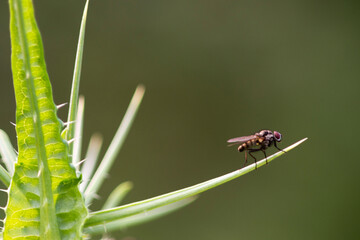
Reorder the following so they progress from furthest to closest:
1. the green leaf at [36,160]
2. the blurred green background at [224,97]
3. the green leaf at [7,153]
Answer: the blurred green background at [224,97], the green leaf at [7,153], the green leaf at [36,160]

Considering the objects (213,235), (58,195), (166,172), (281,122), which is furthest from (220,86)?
(58,195)

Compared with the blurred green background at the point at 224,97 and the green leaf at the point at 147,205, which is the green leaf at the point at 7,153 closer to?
the green leaf at the point at 147,205

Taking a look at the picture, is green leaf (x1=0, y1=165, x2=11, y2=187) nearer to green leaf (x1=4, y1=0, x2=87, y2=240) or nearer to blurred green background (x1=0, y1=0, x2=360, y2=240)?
green leaf (x1=4, y1=0, x2=87, y2=240)

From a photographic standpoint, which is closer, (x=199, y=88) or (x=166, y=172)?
(x=166, y=172)

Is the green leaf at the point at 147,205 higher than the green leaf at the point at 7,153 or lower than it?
lower

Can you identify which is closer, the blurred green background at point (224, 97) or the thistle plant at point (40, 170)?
the thistle plant at point (40, 170)

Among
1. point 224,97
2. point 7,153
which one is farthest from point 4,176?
point 224,97

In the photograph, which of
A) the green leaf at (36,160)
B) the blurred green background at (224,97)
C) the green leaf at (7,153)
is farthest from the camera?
the blurred green background at (224,97)

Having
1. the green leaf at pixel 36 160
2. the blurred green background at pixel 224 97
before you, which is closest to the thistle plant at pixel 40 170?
the green leaf at pixel 36 160

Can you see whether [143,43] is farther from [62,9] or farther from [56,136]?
[56,136]
